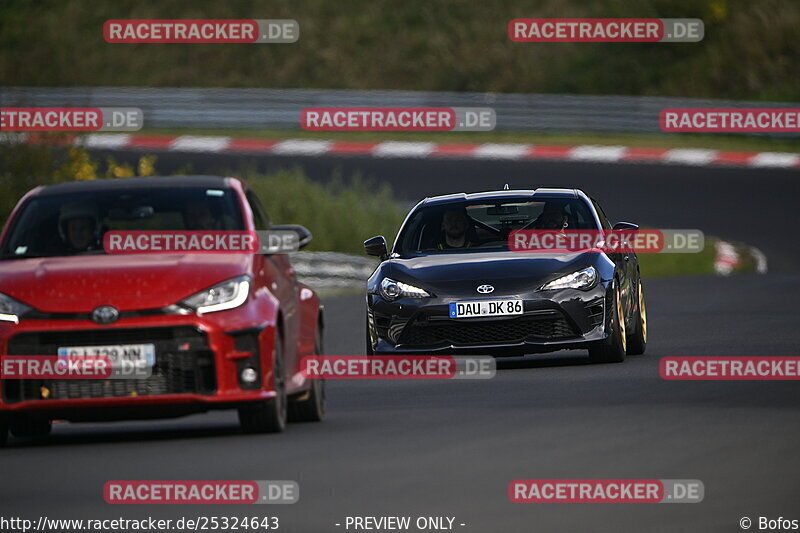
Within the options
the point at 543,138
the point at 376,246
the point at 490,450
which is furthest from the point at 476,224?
the point at 543,138

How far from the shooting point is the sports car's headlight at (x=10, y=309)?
10.7 metres

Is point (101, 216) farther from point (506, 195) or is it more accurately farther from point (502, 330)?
point (506, 195)

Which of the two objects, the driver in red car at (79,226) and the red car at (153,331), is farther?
the driver in red car at (79,226)

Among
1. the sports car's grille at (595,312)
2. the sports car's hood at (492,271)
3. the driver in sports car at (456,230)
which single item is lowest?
the sports car's grille at (595,312)

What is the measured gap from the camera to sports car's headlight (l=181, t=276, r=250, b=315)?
1069 cm

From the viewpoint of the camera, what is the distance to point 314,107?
140 feet

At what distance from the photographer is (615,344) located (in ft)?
49.8

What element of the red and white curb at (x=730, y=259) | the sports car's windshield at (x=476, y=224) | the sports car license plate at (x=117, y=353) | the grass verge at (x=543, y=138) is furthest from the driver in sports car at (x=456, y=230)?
the grass verge at (x=543, y=138)

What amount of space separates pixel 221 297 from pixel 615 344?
5.12 metres

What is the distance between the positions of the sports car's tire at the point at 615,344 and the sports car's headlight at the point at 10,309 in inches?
219

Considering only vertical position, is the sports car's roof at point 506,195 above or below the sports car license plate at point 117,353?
above

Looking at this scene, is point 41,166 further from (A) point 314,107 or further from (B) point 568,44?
(B) point 568,44

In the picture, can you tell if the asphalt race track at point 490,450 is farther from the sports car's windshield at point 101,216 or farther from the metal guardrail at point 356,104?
the metal guardrail at point 356,104

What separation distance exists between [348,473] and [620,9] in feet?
134
